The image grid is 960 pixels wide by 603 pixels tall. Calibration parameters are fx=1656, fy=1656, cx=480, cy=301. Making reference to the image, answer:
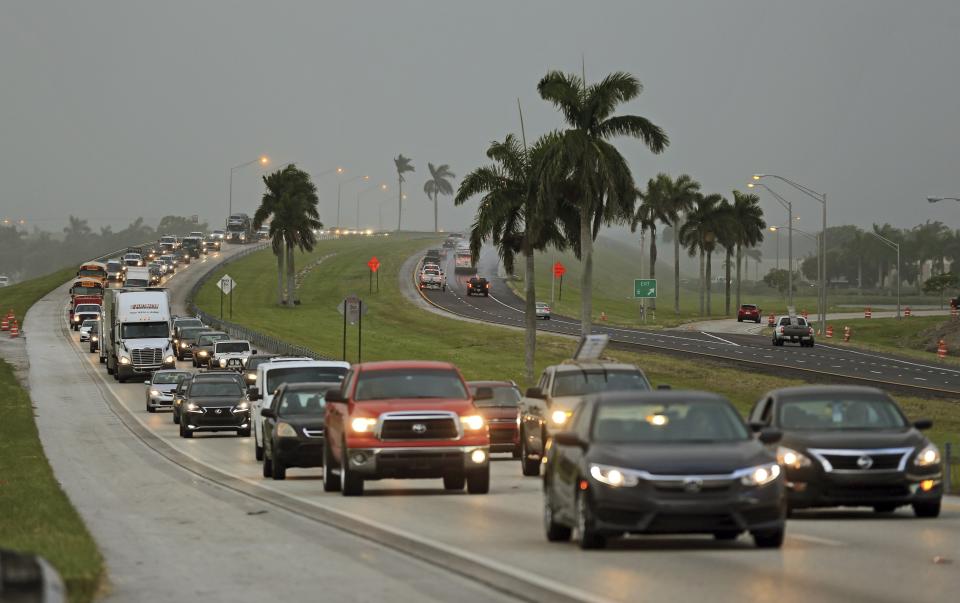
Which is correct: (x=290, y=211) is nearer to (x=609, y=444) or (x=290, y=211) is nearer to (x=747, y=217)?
(x=747, y=217)

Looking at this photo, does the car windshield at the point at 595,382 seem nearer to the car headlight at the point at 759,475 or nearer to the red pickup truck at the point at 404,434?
the red pickup truck at the point at 404,434

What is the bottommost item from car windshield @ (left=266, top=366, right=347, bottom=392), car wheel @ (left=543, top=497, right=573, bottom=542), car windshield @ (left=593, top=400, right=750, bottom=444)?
car wheel @ (left=543, top=497, right=573, bottom=542)

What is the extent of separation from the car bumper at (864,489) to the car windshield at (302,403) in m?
11.3

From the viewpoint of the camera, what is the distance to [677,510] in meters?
14.3

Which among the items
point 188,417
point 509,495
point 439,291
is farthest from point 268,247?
point 509,495

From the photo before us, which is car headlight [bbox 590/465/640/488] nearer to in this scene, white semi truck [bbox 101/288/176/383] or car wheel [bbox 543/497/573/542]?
car wheel [bbox 543/497/573/542]

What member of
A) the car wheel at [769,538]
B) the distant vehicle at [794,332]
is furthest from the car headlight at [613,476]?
the distant vehicle at [794,332]

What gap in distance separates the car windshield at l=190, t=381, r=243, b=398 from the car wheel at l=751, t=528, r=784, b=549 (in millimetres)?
29698

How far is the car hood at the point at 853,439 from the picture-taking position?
59.7 feet

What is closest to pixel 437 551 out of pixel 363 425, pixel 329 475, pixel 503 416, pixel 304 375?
pixel 363 425

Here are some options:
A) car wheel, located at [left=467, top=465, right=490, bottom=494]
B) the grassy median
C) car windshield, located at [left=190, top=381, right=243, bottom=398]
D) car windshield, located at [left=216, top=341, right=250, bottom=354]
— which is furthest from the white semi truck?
car wheel, located at [left=467, top=465, right=490, bottom=494]

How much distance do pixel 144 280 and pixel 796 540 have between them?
88.5 meters

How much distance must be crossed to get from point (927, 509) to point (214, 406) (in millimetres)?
26395

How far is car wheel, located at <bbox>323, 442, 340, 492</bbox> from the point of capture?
23.7 meters
